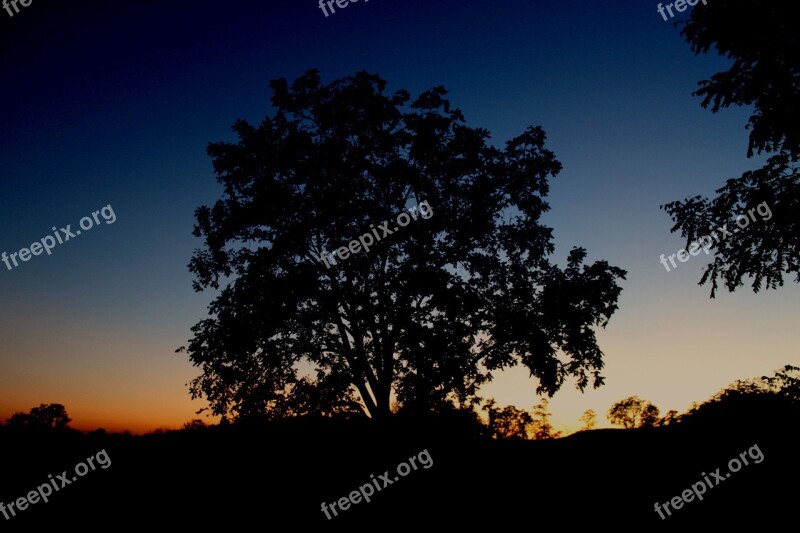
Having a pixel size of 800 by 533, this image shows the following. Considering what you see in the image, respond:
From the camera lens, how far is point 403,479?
936 centimetres

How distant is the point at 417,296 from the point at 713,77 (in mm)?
11181

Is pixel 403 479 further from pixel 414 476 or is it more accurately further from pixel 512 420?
pixel 512 420

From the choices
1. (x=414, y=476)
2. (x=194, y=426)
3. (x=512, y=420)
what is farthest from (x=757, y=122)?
(x=512, y=420)

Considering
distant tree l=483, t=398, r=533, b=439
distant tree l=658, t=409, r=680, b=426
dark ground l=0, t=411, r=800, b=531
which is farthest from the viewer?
distant tree l=483, t=398, r=533, b=439

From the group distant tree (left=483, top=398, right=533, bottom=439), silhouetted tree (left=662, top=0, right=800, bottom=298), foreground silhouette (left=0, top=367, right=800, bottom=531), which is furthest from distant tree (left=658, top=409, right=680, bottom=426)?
distant tree (left=483, top=398, right=533, bottom=439)

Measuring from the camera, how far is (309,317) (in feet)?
Result: 52.0

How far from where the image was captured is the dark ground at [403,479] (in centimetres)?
747

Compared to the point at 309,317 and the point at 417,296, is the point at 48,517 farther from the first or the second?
the point at 417,296

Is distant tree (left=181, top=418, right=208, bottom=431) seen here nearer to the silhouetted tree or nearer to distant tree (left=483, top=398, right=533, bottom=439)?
the silhouetted tree

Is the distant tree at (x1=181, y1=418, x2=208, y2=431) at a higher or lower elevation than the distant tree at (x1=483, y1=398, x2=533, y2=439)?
higher

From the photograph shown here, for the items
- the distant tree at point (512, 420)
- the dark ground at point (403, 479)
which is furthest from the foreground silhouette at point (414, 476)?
the distant tree at point (512, 420)

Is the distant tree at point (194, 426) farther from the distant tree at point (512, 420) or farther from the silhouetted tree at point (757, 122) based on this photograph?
the distant tree at point (512, 420)

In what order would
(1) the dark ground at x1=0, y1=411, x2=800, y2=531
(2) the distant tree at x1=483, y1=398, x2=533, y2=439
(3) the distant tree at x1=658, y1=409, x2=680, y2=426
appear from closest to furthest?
1. (1) the dark ground at x1=0, y1=411, x2=800, y2=531
2. (3) the distant tree at x1=658, y1=409, x2=680, y2=426
3. (2) the distant tree at x1=483, y1=398, x2=533, y2=439

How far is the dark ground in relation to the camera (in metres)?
7.47
